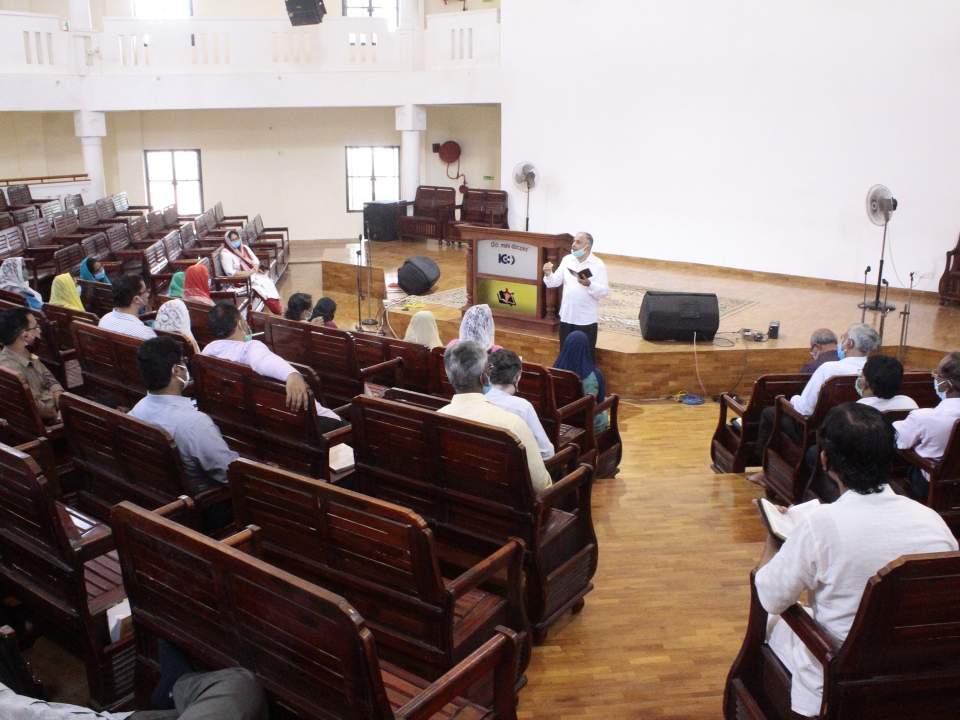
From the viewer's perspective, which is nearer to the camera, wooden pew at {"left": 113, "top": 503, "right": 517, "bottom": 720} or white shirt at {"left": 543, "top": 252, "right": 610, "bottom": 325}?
wooden pew at {"left": 113, "top": 503, "right": 517, "bottom": 720}

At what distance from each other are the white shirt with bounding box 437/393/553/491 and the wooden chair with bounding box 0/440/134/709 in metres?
1.41

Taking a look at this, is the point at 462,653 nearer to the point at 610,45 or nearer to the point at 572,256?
the point at 572,256

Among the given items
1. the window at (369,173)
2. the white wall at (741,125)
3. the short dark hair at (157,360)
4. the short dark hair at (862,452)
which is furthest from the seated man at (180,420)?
the window at (369,173)

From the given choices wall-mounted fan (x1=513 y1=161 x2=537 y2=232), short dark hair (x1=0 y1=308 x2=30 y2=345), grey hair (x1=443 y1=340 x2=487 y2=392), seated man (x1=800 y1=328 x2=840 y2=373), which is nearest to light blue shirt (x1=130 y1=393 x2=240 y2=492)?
grey hair (x1=443 y1=340 x2=487 y2=392)

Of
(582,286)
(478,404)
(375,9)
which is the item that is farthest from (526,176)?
(478,404)

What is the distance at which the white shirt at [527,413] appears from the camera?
370 cm

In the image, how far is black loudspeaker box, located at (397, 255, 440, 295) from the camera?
10.6 metres

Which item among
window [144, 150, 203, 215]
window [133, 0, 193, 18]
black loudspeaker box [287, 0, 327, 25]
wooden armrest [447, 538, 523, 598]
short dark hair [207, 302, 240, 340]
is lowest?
wooden armrest [447, 538, 523, 598]

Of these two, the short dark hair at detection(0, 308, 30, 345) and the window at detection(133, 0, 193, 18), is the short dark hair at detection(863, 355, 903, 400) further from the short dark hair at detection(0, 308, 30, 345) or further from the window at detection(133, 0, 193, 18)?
the window at detection(133, 0, 193, 18)

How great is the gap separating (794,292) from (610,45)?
4.64 m

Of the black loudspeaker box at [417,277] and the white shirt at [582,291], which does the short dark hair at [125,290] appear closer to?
the white shirt at [582,291]

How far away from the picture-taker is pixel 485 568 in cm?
282

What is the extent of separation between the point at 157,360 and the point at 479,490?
1432 millimetres

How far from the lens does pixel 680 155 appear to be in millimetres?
12094
